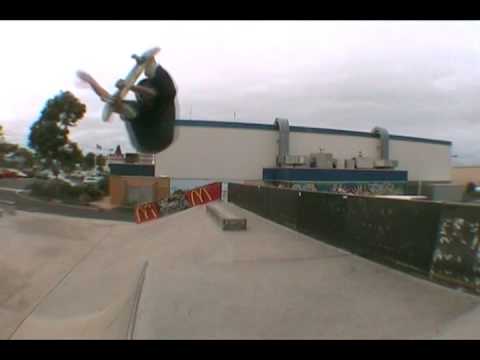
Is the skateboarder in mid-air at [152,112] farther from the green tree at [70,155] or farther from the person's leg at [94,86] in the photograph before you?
the green tree at [70,155]

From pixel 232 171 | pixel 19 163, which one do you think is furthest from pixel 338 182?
pixel 19 163

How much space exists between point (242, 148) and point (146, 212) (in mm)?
18369

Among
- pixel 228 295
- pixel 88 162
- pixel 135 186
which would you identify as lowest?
pixel 135 186

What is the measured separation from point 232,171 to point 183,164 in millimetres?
5794

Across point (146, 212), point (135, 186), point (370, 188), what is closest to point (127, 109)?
point (146, 212)

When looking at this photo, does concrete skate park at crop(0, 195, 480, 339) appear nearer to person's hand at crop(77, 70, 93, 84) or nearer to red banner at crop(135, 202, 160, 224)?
person's hand at crop(77, 70, 93, 84)

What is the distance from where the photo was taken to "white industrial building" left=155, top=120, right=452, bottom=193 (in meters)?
34.9

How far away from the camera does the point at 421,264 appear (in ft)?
17.7

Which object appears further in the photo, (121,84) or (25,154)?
(25,154)

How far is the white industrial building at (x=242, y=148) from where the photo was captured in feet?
115

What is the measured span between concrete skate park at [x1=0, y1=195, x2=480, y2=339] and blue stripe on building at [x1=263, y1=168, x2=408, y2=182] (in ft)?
91.5

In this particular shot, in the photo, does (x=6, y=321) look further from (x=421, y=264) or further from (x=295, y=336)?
(x=421, y=264)

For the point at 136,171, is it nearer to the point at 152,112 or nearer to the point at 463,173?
the point at 152,112

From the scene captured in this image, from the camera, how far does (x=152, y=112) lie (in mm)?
1894
